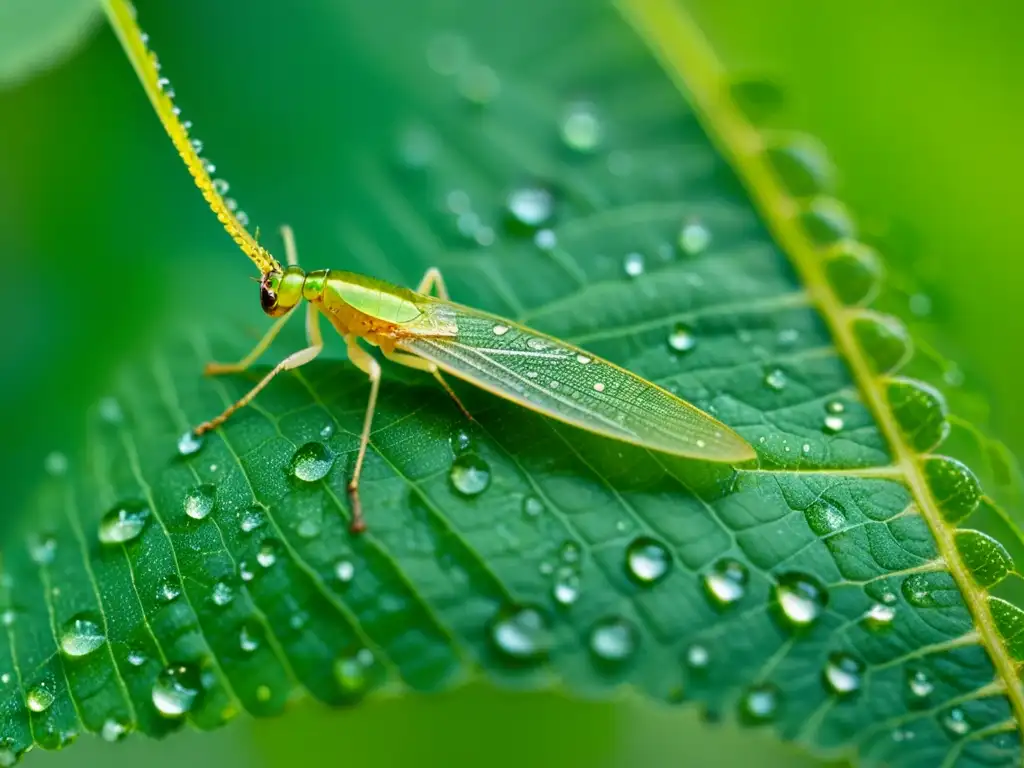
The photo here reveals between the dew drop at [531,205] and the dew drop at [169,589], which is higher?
the dew drop at [531,205]

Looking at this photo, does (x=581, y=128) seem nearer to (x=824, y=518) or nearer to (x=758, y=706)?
(x=824, y=518)

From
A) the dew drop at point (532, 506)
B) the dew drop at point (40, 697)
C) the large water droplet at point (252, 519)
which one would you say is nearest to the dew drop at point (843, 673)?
the dew drop at point (532, 506)

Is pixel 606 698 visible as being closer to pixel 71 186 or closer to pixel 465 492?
pixel 465 492

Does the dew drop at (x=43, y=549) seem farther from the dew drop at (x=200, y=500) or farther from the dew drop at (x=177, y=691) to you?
the dew drop at (x=177, y=691)

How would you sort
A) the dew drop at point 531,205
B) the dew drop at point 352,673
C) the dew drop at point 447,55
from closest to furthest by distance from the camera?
the dew drop at point 352,673 → the dew drop at point 531,205 → the dew drop at point 447,55

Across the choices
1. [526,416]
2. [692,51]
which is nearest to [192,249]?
[526,416]

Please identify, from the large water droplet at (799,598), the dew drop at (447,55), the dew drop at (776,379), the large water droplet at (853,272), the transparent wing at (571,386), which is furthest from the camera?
the dew drop at (447,55)

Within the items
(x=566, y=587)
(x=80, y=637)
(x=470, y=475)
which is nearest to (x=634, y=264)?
(x=470, y=475)
